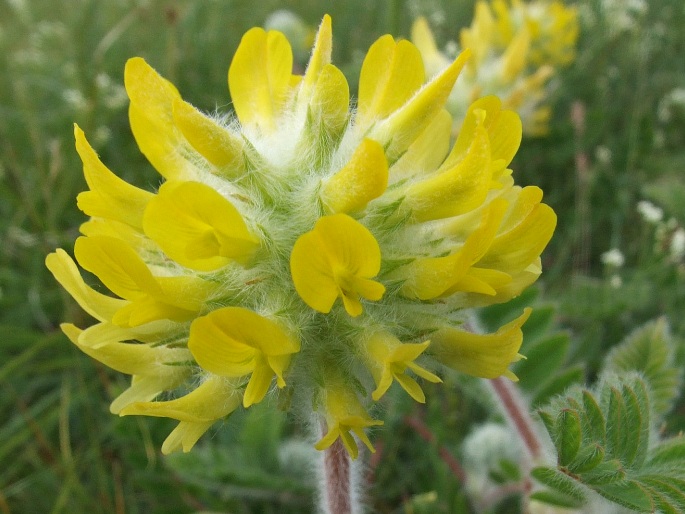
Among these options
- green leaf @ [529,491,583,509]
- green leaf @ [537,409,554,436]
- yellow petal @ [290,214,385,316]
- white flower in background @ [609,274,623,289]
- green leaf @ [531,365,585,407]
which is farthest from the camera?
white flower in background @ [609,274,623,289]

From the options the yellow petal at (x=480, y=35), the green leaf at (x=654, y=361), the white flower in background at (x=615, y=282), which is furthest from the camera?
the yellow petal at (x=480, y=35)

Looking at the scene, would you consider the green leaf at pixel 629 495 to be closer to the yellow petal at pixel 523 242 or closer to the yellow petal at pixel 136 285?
the yellow petal at pixel 523 242

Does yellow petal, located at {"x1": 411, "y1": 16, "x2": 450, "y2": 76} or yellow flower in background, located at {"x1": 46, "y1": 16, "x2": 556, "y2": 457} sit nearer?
yellow flower in background, located at {"x1": 46, "y1": 16, "x2": 556, "y2": 457}

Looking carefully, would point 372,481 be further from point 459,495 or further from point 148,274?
point 148,274

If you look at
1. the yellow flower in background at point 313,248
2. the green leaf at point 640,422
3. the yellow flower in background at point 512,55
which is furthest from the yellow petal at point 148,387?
the yellow flower in background at point 512,55

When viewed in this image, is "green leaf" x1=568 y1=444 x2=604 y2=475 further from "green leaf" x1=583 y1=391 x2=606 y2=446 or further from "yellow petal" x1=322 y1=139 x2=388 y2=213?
"yellow petal" x1=322 y1=139 x2=388 y2=213

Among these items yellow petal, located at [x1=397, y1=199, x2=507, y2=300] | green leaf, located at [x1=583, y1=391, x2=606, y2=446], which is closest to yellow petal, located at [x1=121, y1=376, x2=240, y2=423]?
yellow petal, located at [x1=397, y1=199, x2=507, y2=300]

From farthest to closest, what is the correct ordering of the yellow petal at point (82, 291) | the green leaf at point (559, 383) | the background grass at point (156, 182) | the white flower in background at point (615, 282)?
the white flower in background at point (615, 282)
the background grass at point (156, 182)
the green leaf at point (559, 383)
the yellow petal at point (82, 291)
